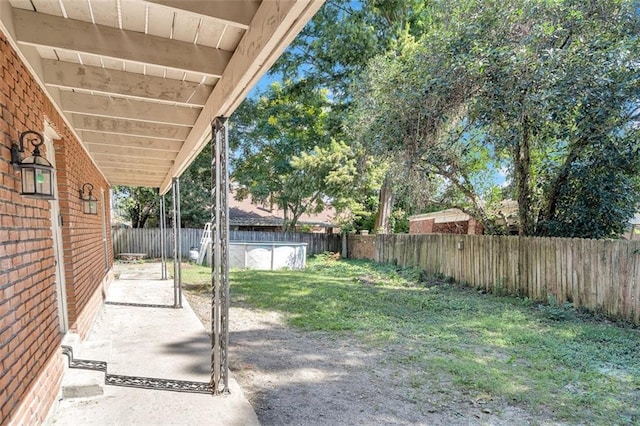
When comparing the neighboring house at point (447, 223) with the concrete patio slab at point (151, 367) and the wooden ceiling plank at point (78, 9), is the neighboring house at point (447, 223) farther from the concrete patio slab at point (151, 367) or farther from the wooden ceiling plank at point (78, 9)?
the wooden ceiling plank at point (78, 9)

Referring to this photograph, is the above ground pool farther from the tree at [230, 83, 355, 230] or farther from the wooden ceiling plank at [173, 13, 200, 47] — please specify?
the wooden ceiling plank at [173, 13, 200, 47]

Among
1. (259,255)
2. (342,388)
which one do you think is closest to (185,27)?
(342,388)

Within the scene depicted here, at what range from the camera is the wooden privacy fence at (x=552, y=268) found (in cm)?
575

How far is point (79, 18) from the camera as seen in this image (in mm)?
2121

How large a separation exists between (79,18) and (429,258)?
406 inches

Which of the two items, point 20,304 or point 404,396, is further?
point 404,396

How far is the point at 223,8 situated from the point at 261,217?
23.9m

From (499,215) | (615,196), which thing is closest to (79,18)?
(615,196)

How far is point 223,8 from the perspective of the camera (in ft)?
6.06

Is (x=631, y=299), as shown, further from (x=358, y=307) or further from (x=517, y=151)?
(x=358, y=307)

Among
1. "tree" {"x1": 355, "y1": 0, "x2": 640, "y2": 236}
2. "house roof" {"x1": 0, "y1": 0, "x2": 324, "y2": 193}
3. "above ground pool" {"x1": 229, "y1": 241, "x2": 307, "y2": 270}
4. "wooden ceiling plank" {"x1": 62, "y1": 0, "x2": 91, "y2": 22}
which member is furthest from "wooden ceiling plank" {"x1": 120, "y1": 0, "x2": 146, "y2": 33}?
"above ground pool" {"x1": 229, "y1": 241, "x2": 307, "y2": 270}

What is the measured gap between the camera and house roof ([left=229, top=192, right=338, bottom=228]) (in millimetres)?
24312

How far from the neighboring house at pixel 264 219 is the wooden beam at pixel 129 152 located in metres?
18.4

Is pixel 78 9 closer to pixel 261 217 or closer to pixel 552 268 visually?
pixel 552 268
